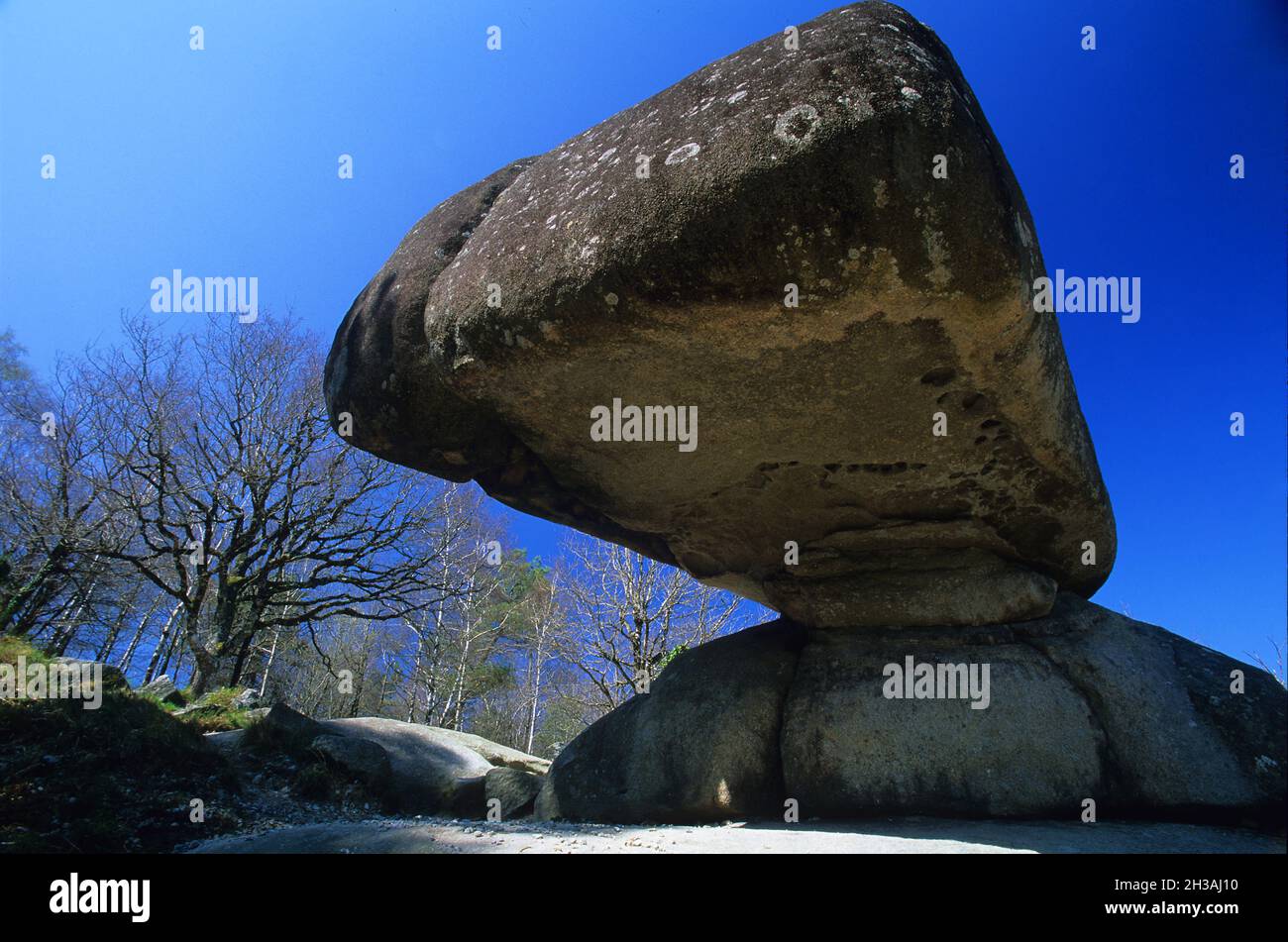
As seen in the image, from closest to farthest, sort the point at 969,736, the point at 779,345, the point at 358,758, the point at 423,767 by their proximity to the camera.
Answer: the point at 779,345 → the point at 969,736 → the point at 358,758 → the point at 423,767

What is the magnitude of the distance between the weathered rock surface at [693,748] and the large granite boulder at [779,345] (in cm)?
71

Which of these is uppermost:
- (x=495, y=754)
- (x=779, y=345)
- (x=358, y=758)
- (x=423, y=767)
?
(x=779, y=345)

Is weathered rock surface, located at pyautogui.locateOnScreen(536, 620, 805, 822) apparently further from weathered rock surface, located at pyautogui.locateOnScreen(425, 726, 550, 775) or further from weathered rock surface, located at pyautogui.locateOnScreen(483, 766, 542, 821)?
weathered rock surface, located at pyautogui.locateOnScreen(425, 726, 550, 775)

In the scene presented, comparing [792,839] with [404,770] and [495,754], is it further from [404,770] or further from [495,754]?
[495,754]

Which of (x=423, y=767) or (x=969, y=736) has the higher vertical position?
(x=969, y=736)

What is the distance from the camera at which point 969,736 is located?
4410 mm

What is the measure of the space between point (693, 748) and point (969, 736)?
1947 mm

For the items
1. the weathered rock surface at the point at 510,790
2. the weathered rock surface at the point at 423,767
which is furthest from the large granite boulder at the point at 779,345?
the weathered rock surface at the point at 423,767

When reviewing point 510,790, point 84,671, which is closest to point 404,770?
point 510,790

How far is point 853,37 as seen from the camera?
10.7 ft

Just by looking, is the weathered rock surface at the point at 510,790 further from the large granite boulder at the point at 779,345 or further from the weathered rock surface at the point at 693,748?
the large granite boulder at the point at 779,345

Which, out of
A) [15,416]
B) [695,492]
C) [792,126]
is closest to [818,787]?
[695,492]

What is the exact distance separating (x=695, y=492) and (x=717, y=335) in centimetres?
196

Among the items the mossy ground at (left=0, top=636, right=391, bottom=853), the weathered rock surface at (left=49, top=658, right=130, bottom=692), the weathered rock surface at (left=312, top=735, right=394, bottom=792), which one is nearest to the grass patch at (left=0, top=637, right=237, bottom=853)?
the mossy ground at (left=0, top=636, right=391, bottom=853)
